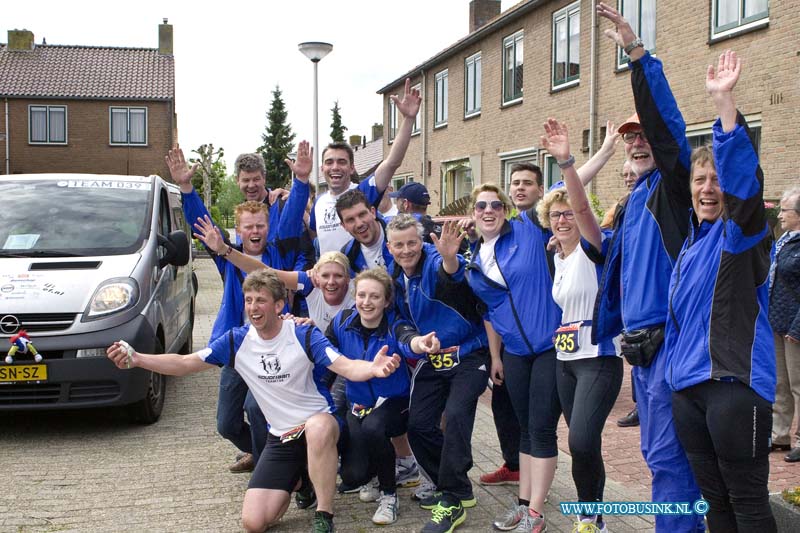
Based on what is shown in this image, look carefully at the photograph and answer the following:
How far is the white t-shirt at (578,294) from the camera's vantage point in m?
3.87

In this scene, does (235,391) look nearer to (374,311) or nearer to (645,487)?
(374,311)

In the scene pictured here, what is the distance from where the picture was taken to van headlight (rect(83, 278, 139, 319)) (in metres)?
6.03

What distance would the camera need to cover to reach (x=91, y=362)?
5895 mm

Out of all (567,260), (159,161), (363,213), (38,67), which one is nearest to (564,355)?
(567,260)

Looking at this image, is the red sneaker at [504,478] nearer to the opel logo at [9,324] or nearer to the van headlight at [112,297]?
the van headlight at [112,297]

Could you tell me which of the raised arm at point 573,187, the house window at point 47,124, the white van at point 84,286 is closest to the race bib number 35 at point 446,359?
the raised arm at point 573,187

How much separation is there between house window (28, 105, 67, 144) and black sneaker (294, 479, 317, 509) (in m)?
33.2

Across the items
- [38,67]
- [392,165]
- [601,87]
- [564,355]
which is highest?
[38,67]

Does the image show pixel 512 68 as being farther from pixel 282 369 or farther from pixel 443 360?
pixel 282 369

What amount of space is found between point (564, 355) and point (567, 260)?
1.72 feet

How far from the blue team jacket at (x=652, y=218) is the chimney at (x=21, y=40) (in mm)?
38421

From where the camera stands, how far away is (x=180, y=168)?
Answer: 18.7 ft

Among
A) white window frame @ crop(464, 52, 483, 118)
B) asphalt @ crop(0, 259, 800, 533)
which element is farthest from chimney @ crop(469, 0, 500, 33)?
asphalt @ crop(0, 259, 800, 533)

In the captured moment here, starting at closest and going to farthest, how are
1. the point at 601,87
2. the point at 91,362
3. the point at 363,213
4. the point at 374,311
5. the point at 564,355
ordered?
the point at 564,355, the point at 374,311, the point at 363,213, the point at 91,362, the point at 601,87
